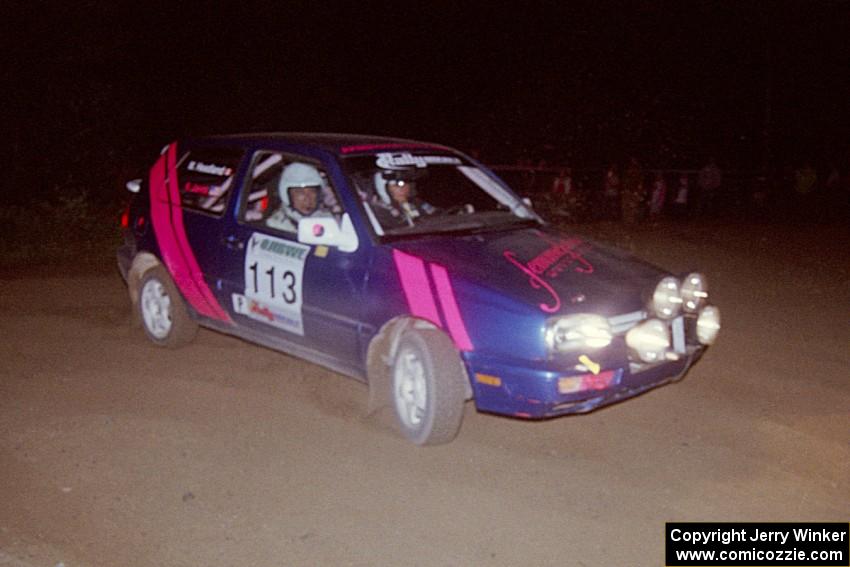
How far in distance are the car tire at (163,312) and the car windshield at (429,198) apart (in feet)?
5.67

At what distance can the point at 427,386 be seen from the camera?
4.89 metres

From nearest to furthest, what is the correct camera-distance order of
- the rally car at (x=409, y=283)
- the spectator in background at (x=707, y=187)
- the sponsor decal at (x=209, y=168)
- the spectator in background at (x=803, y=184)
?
1. the rally car at (x=409, y=283)
2. the sponsor decal at (x=209, y=168)
3. the spectator in background at (x=707, y=187)
4. the spectator in background at (x=803, y=184)

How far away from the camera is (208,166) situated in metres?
6.70

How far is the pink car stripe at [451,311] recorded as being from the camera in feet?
15.9

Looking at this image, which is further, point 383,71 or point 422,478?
point 383,71

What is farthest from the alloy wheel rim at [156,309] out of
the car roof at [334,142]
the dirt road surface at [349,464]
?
the car roof at [334,142]

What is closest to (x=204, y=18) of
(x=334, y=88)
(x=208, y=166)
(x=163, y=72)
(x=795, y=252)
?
(x=163, y=72)

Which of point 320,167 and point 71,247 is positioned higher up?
point 320,167

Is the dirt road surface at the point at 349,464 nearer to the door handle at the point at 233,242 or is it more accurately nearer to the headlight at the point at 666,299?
the headlight at the point at 666,299

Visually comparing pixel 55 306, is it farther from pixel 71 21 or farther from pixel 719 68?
pixel 719 68

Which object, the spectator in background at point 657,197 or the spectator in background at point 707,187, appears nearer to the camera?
the spectator in background at point 657,197

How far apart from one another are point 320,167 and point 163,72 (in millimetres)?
17828

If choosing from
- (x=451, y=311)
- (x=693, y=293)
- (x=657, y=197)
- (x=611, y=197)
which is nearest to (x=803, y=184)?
(x=657, y=197)

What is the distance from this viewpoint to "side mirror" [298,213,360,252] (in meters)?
5.28
